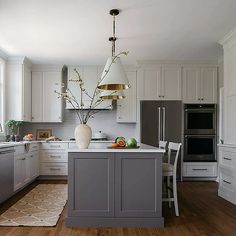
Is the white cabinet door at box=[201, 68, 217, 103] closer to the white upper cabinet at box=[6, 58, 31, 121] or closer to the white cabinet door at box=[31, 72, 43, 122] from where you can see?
the white cabinet door at box=[31, 72, 43, 122]

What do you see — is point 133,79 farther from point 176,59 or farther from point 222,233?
point 222,233

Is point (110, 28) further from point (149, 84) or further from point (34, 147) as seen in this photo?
point (34, 147)

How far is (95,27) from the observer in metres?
3.82

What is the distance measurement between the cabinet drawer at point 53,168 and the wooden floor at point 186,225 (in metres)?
1.44

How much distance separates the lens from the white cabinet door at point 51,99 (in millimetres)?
5992

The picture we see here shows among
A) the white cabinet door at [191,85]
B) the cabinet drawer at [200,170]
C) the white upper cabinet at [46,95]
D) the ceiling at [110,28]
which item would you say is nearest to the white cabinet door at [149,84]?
the ceiling at [110,28]

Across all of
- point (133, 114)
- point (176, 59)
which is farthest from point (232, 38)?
point (133, 114)

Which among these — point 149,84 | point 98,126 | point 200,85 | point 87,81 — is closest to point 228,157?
point 200,85

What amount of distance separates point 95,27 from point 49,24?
64 centimetres

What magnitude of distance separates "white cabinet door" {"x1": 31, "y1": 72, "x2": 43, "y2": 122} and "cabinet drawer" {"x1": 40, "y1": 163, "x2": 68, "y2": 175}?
1.02 meters

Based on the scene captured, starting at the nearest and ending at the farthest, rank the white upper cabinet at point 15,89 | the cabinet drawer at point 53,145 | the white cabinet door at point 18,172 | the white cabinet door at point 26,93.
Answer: the white cabinet door at point 18,172 < the white upper cabinet at point 15,89 < the white cabinet door at point 26,93 < the cabinet drawer at point 53,145

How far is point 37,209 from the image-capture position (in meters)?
3.61

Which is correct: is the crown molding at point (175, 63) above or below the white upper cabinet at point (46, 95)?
above

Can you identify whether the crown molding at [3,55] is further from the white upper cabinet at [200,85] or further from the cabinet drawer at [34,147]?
the white upper cabinet at [200,85]
